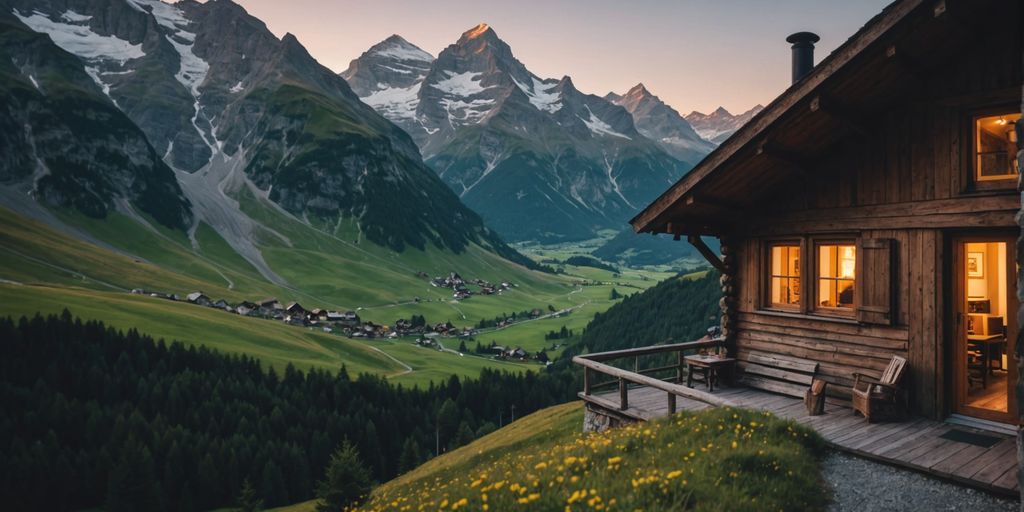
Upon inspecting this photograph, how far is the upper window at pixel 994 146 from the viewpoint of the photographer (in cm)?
1303

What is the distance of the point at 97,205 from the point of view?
7667 inches

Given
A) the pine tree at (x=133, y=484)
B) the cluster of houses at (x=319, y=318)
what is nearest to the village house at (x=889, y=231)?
the pine tree at (x=133, y=484)

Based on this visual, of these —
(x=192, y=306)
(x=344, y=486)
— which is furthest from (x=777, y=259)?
(x=192, y=306)

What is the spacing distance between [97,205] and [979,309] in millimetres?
238823

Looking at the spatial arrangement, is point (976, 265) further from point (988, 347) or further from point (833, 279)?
point (833, 279)

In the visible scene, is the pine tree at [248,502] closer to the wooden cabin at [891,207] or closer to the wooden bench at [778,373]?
the wooden bench at [778,373]

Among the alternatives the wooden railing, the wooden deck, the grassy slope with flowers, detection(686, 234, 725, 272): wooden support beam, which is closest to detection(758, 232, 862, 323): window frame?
detection(686, 234, 725, 272): wooden support beam

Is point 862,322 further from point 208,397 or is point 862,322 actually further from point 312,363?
point 312,363

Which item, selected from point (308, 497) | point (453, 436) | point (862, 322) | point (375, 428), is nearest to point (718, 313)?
point (453, 436)

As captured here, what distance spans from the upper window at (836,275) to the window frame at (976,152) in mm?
3152

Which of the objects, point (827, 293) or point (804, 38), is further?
point (804, 38)

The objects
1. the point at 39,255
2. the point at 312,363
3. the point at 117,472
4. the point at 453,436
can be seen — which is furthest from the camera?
the point at 39,255

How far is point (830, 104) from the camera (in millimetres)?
14344

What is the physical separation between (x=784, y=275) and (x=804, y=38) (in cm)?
814
